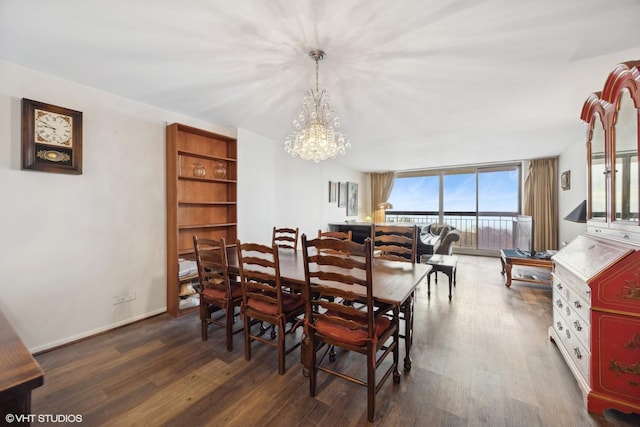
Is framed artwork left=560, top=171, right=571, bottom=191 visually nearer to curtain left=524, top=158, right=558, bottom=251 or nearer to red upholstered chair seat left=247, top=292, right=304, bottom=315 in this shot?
curtain left=524, top=158, right=558, bottom=251

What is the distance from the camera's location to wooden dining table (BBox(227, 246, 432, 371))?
1.60 metres

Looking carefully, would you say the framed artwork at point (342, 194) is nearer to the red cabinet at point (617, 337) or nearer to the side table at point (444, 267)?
the side table at point (444, 267)

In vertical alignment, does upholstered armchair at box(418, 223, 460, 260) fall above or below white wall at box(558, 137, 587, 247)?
below

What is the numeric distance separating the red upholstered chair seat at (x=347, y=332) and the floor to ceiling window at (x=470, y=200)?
20.4ft

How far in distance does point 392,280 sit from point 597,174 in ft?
6.54

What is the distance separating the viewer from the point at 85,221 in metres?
2.45

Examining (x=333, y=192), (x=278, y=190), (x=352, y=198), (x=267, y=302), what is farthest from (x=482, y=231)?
(x=267, y=302)

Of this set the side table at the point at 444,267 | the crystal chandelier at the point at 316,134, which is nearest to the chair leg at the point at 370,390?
the crystal chandelier at the point at 316,134

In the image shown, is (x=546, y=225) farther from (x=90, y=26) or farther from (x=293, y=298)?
(x=90, y=26)

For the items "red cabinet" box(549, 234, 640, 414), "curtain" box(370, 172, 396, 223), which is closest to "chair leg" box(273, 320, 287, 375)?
"red cabinet" box(549, 234, 640, 414)

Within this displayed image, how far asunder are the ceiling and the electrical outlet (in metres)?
2.09

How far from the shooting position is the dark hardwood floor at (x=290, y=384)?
1551mm

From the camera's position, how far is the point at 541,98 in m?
2.68

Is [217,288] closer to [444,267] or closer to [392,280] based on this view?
[392,280]
